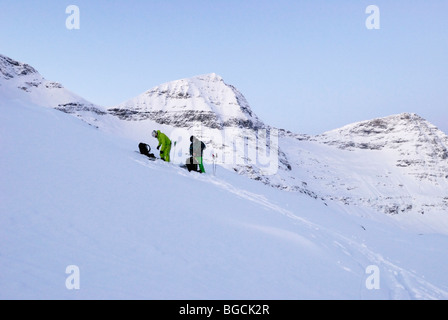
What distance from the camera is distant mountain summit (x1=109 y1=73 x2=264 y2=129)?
321ft

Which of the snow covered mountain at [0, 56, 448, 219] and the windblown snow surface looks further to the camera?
the snow covered mountain at [0, 56, 448, 219]

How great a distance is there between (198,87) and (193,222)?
118338 mm

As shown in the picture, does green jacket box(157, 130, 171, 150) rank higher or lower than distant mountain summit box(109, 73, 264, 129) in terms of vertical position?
lower

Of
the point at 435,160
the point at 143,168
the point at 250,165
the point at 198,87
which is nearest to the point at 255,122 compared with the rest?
the point at 198,87

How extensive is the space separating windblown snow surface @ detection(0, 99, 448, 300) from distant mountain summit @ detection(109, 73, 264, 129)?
90.1 meters

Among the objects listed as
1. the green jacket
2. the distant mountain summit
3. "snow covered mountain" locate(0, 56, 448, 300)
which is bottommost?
"snow covered mountain" locate(0, 56, 448, 300)

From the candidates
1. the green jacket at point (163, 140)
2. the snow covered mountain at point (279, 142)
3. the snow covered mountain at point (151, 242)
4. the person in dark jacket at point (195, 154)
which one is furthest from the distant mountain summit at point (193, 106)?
the snow covered mountain at point (151, 242)

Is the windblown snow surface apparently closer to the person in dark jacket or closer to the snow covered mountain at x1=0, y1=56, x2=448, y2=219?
the person in dark jacket

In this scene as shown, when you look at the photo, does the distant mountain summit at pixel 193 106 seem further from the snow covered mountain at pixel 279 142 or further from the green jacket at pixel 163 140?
the green jacket at pixel 163 140
